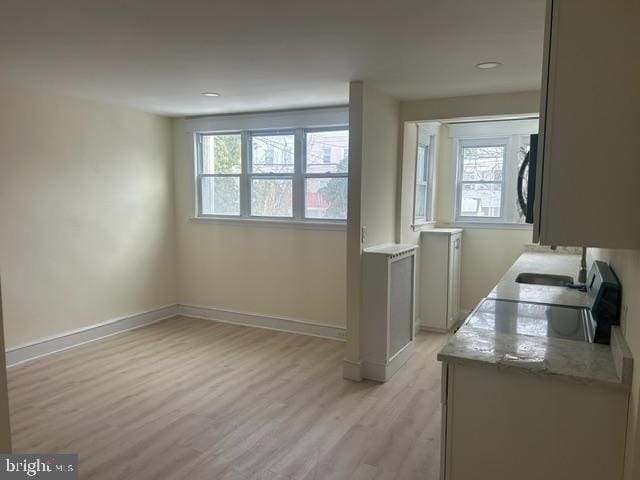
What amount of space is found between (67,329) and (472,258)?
4410 mm

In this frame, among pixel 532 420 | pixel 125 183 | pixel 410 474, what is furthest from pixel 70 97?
pixel 532 420

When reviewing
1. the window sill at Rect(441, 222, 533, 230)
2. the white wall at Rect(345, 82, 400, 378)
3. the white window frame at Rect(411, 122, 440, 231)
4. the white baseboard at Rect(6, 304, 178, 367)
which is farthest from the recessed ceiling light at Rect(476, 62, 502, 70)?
the white baseboard at Rect(6, 304, 178, 367)

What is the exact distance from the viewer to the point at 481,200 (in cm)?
530

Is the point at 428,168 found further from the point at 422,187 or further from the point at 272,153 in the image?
the point at 272,153

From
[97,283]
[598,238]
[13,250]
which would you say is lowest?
[97,283]

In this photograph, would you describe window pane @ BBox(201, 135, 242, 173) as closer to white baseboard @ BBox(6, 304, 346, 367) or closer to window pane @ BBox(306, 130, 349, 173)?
window pane @ BBox(306, 130, 349, 173)

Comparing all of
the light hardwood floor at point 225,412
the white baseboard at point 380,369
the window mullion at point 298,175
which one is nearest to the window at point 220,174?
the window mullion at point 298,175

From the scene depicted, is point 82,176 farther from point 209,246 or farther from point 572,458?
point 572,458

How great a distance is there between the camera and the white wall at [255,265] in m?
4.84

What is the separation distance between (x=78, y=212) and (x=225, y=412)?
2.59 m

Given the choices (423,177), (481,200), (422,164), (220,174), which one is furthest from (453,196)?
(220,174)

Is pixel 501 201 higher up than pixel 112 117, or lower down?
lower down

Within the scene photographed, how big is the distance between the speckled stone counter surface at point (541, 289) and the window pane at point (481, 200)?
49.4 inches

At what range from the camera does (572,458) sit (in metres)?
1.58
